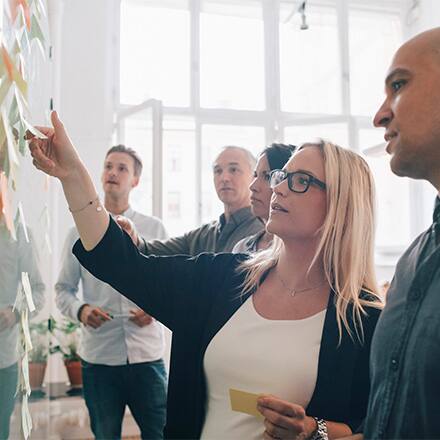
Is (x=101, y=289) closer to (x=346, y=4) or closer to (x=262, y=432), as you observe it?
(x=262, y=432)

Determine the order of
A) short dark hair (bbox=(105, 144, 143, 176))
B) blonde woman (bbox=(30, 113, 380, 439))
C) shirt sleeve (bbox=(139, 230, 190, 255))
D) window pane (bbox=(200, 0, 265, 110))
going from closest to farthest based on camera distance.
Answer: blonde woman (bbox=(30, 113, 380, 439)) → shirt sleeve (bbox=(139, 230, 190, 255)) → short dark hair (bbox=(105, 144, 143, 176)) → window pane (bbox=(200, 0, 265, 110))

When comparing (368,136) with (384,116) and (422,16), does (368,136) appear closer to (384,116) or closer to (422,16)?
(422,16)

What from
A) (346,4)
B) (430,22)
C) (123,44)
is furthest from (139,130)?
(430,22)

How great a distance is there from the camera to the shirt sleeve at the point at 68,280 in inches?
87.2

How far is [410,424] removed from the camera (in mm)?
782

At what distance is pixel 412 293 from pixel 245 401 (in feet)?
1.31

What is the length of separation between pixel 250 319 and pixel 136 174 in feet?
4.62

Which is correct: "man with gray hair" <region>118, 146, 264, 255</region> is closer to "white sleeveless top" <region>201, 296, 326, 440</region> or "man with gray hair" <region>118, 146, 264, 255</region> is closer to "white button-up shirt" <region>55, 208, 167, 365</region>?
"white button-up shirt" <region>55, 208, 167, 365</region>

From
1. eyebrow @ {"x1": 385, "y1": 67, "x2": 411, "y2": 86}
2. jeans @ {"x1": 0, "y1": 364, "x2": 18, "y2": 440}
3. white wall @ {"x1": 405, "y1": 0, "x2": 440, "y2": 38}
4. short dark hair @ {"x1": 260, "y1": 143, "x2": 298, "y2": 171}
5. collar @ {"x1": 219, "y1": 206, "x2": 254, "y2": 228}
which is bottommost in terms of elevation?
jeans @ {"x1": 0, "y1": 364, "x2": 18, "y2": 440}

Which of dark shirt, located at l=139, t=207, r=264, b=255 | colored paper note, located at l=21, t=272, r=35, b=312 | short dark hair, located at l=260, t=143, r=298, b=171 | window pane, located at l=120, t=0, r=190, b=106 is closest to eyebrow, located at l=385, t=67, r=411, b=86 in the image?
colored paper note, located at l=21, t=272, r=35, b=312

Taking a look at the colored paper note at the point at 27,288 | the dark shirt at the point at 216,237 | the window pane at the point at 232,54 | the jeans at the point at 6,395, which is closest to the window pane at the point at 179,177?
the window pane at the point at 232,54

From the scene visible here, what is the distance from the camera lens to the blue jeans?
6.86 feet

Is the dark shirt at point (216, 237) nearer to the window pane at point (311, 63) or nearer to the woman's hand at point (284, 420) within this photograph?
the woman's hand at point (284, 420)

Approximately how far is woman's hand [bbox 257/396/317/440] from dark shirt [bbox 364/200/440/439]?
0.53ft
